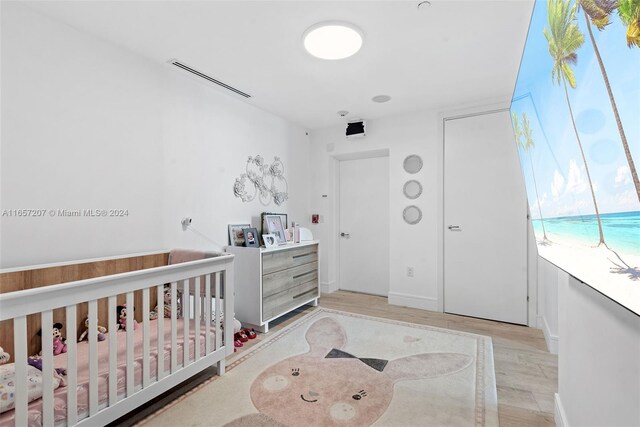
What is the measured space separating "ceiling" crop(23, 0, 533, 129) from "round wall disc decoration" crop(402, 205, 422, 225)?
1.26 meters

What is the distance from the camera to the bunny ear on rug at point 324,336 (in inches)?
99.3

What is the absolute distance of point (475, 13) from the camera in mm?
1885

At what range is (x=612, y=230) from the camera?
633 mm

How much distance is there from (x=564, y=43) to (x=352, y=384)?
2007 mm

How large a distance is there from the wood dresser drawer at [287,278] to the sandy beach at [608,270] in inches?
93.4

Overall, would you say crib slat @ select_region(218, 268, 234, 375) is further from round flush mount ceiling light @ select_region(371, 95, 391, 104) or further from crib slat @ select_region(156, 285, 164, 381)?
round flush mount ceiling light @ select_region(371, 95, 391, 104)

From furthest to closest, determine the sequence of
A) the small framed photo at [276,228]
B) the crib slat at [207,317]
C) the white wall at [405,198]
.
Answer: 1. the white wall at [405,198]
2. the small framed photo at [276,228]
3. the crib slat at [207,317]

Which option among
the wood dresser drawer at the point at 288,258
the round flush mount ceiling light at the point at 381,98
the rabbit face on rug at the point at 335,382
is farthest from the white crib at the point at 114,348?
the round flush mount ceiling light at the point at 381,98

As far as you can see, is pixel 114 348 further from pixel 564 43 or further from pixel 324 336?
pixel 564 43

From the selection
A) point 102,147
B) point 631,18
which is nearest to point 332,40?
point 102,147

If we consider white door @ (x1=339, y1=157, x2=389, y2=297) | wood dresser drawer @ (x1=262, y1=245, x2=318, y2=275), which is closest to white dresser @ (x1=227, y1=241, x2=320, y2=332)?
wood dresser drawer @ (x1=262, y1=245, x2=318, y2=275)

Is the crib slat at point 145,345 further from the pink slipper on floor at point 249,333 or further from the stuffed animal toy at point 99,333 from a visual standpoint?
the pink slipper on floor at point 249,333

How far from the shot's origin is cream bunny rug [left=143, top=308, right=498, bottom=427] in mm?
1685

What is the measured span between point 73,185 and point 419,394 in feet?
8.45
